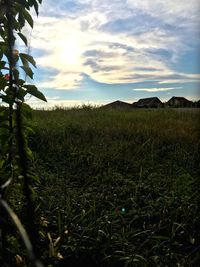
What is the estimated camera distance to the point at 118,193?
4.64 m

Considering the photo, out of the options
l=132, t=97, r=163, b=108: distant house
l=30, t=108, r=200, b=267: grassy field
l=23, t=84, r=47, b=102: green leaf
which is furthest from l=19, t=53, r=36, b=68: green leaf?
l=132, t=97, r=163, b=108: distant house

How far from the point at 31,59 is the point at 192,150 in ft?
12.1

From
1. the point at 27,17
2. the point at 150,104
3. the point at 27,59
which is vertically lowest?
the point at 150,104

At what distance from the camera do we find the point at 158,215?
13.5 feet

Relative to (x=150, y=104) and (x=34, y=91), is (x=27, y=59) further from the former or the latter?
(x=150, y=104)

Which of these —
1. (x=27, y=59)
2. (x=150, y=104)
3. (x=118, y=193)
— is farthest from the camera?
(x=150, y=104)

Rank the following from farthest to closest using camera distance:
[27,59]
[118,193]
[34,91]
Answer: [118,193], [27,59], [34,91]

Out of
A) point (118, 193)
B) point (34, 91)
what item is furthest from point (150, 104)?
point (34, 91)

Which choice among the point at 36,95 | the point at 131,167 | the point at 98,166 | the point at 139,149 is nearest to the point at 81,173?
the point at 98,166

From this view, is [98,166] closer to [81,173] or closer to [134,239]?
[81,173]

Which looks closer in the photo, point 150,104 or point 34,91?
point 34,91

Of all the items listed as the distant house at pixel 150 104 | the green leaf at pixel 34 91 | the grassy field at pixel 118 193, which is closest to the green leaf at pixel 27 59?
the green leaf at pixel 34 91

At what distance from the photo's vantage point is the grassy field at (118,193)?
341 cm

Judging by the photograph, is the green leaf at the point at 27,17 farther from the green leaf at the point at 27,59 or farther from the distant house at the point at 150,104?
the distant house at the point at 150,104
